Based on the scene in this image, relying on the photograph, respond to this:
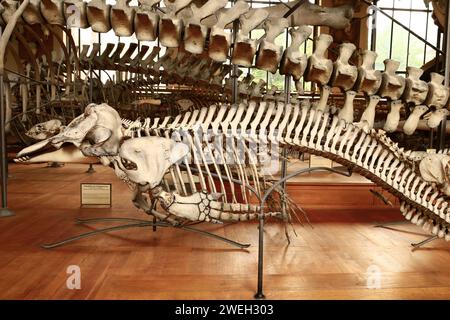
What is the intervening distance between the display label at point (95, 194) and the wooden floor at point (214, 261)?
8cm

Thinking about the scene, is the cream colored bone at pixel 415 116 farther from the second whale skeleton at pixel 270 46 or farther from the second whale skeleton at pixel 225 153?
the second whale skeleton at pixel 225 153

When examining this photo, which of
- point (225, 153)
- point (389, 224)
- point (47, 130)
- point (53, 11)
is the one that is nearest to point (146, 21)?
point (53, 11)

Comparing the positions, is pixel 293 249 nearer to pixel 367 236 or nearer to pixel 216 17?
pixel 367 236

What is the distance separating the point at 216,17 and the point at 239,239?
1291mm

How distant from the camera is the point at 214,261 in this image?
2.30m

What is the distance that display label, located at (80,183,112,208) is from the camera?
3.18 m

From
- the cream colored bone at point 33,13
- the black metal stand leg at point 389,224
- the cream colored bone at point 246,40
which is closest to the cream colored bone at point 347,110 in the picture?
the cream colored bone at point 246,40

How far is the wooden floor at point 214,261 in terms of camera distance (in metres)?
1.95

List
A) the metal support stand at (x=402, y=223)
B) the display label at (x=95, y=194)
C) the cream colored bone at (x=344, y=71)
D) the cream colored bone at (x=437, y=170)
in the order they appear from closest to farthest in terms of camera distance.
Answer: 1. the cream colored bone at (x=344, y=71)
2. the cream colored bone at (x=437, y=170)
3. the metal support stand at (x=402, y=223)
4. the display label at (x=95, y=194)

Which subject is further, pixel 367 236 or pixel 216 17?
pixel 367 236

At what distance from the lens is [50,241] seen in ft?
8.34

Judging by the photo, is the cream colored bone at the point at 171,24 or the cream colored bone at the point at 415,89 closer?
the cream colored bone at the point at 171,24

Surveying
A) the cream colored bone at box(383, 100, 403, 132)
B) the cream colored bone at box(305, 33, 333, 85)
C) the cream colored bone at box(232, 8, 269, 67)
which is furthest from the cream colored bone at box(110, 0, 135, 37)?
the cream colored bone at box(383, 100, 403, 132)

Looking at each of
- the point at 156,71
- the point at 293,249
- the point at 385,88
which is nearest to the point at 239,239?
the point at 293,249
